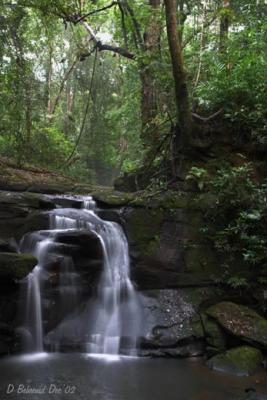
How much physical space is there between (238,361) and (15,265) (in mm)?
3710

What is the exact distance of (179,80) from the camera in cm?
940

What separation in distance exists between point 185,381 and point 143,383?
24.0 inches

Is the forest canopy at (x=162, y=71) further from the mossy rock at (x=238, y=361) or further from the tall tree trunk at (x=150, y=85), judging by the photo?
the mossy rock at (x=238, y=361)

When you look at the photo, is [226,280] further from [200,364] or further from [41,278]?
[41,278]

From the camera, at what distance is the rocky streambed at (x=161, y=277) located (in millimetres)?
6902

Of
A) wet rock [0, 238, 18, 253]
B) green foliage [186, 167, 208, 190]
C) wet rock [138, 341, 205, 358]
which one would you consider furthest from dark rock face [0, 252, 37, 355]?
green foliage [186, 167, 208, 190]

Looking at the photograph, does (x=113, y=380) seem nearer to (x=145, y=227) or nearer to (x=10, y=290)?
(x=10, y=290)

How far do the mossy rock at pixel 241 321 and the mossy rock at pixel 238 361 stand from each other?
0.70ft

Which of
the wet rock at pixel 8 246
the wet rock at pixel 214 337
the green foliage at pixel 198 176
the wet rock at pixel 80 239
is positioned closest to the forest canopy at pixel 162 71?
the green foliage at pixel 198 176

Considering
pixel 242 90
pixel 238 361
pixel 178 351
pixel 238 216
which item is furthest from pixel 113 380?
pixel 242 90

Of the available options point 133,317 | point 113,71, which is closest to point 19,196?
point 133,317

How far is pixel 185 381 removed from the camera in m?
5.97

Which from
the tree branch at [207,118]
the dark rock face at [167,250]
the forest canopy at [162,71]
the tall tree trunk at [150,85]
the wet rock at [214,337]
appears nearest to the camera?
the wet rock at [214,337]

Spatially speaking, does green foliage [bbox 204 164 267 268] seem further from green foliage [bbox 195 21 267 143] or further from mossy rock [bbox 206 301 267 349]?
green foliage [bbox 195 21 267 143]
